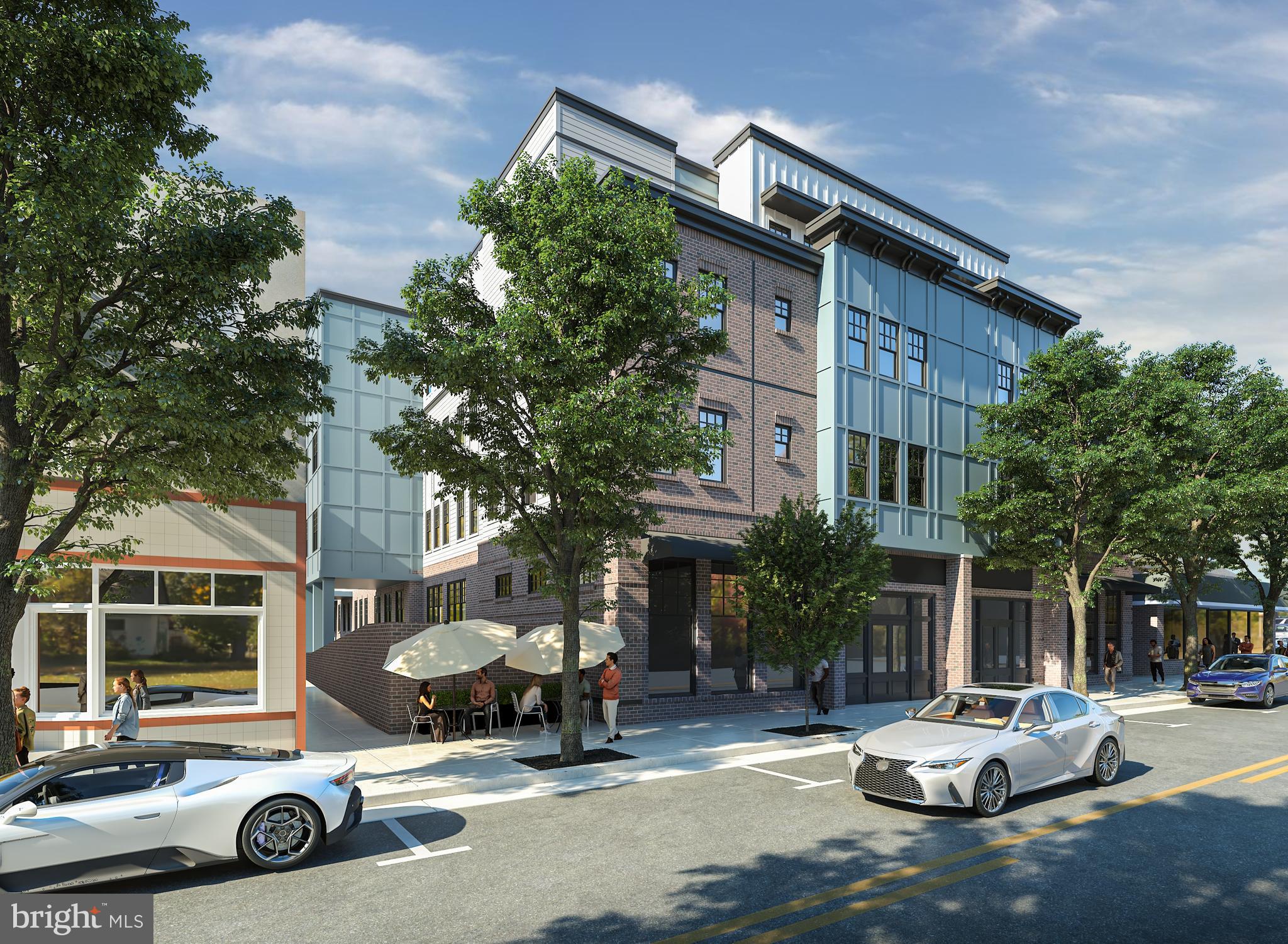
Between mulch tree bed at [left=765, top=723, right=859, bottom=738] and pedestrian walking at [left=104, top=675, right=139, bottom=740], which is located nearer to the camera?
pedestrian walking at [left=104, top=675, right=139, bottom=740]

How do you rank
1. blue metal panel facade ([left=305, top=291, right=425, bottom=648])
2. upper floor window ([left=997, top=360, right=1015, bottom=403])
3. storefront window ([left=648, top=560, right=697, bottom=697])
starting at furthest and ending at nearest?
blue metal panel facade ([left=305, top=291, right=425, bottom=648]) < upper floor window ([left=997, top=360, right=1015, bottom=403]) < storefront window ([left=648, top=560, right=697, bottom=697])

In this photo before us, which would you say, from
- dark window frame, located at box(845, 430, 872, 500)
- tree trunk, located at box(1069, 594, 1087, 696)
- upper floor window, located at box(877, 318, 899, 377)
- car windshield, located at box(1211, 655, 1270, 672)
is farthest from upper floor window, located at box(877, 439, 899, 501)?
car windshield, located at box(1211, 655, 1270, 672)

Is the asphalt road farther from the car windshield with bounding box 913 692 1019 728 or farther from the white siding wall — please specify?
the white siding wall

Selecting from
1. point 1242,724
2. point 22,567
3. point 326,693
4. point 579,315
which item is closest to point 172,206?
point 22,567

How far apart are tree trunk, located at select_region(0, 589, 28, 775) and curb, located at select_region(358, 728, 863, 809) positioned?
4.20 meters

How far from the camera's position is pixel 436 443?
14727 millimetres

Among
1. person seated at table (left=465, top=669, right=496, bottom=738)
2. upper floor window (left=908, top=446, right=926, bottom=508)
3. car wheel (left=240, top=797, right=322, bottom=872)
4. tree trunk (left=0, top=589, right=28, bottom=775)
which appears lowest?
person seated at table (left=465, top=669, right=496, bottom=738)

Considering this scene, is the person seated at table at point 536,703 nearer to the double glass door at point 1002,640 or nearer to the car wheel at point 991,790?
the car wheel at point 991,790

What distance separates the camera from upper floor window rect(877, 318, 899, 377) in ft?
82.7

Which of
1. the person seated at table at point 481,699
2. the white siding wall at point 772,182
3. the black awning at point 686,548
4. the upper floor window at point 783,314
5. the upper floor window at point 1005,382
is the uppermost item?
the white siding wall at point 772,182

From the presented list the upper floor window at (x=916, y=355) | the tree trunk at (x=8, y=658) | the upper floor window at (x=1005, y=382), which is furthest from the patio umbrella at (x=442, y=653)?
the upper floor window at (x=1005, y=382)

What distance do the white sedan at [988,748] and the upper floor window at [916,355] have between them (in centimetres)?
1484

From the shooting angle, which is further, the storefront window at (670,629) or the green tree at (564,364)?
the storefront window at (670,629)

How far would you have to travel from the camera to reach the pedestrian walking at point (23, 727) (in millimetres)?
11078
